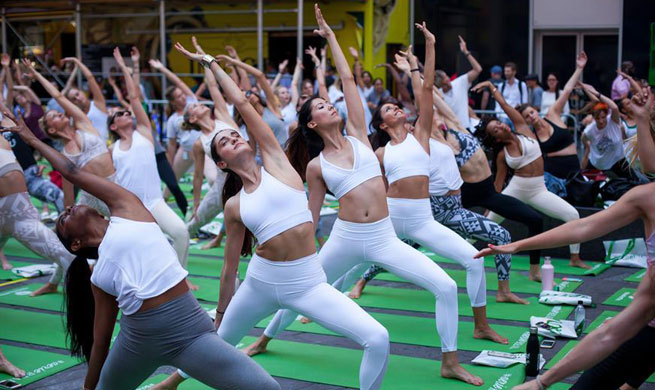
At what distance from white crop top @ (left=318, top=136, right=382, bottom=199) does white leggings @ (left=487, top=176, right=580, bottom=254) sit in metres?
3.81

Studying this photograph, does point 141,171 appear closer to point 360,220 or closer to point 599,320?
point 360,220

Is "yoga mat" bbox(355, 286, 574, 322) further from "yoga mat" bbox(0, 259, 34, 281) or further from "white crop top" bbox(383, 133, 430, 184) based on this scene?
"yoga mat" bbox(0, 259, 34, 281)

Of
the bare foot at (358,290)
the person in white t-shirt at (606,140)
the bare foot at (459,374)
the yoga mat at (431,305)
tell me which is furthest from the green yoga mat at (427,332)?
the person in white t-shirt at (606,140)

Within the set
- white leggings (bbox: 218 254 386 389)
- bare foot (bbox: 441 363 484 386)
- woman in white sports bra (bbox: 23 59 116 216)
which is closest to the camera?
white leggings (bbox: 218 254 386 389)

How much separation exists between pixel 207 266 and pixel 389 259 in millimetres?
4459

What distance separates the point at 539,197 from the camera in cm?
891

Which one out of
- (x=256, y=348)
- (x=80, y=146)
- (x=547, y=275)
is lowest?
(x=256, y=348)

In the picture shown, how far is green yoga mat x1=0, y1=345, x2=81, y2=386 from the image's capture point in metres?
5.90

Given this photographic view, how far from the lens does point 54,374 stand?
5.98 metres

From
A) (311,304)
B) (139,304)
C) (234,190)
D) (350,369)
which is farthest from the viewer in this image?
(350,369)

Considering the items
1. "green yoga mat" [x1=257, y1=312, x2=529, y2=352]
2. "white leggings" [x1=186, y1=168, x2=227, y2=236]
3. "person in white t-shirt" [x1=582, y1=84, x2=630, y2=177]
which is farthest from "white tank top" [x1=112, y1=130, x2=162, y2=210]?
"person in white t-shirt" [x1=582, y1=84, x2=630, y2=177]

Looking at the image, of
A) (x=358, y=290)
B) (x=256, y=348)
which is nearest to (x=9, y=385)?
(x=256, y=348)

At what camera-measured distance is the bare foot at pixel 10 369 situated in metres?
5.86

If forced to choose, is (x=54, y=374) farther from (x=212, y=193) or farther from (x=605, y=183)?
(x=605, y=183)
